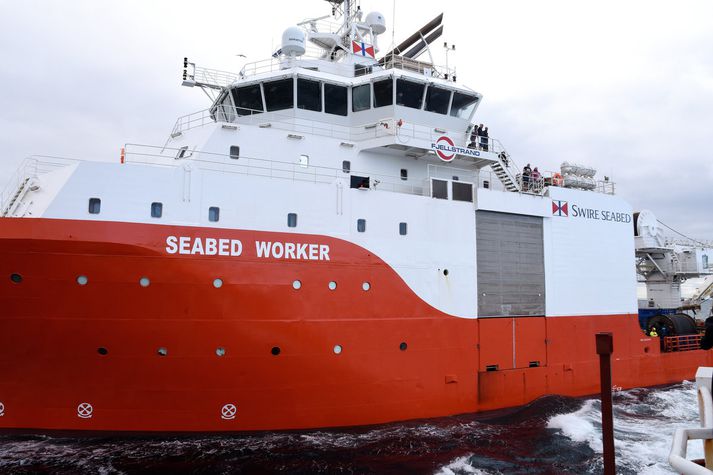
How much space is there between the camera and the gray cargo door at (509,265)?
11.6 meters

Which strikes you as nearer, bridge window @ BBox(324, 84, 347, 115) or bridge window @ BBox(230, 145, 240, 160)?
bridge window @ BBox(230, 145, 240, 160)

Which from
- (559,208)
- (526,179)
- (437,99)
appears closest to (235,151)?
(437,99)

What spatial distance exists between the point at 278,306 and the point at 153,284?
2.09 meters

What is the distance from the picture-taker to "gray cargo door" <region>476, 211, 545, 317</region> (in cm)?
1157

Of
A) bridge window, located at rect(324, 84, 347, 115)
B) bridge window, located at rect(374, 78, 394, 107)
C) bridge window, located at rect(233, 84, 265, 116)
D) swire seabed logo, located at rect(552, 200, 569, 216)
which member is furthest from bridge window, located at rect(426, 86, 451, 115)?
bridge window, located at rect(233, 84, 265, 116)

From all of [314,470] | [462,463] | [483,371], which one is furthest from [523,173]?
[314,470]

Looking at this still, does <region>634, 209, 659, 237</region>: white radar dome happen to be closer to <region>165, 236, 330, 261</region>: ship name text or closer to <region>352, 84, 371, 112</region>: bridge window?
<region>352, 84, 371, 112</region>: bridge window

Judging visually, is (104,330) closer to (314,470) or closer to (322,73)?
(314,470)

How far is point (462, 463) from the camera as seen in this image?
8.66m

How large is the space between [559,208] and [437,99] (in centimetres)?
423

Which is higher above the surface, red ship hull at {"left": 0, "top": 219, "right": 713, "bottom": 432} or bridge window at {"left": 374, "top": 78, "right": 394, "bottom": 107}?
bridge window at {"left": 374, "top": 78, "right": 394, "bottom": 107}

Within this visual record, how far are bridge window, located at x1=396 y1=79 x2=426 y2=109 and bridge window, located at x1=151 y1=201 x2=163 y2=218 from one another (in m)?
6.19

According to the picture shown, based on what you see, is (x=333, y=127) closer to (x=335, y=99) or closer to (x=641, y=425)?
(x=335, y=99)

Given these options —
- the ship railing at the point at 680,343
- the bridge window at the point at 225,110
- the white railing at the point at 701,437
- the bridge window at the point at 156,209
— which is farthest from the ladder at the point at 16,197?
the ship railing at the point at 680,343
